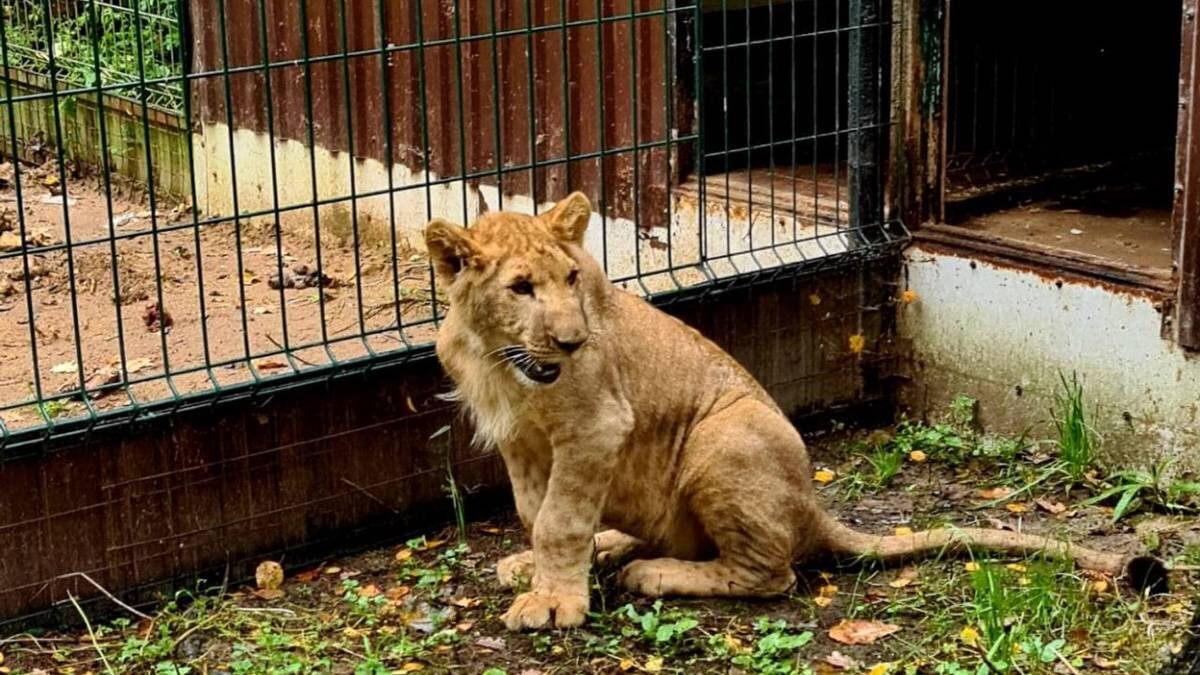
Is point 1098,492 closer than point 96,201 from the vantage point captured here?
Yes

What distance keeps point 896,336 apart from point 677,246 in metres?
1.13

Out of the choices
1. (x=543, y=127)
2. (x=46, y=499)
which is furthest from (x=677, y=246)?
(x=46, y=499)

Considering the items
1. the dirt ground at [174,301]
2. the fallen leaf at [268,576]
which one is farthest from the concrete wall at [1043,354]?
the fallen leaf at [268,576]

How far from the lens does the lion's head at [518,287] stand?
584 cm

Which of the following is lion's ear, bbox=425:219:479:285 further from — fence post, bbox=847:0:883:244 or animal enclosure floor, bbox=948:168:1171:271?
animal enclosure floor, bbox=948:168:1171:271

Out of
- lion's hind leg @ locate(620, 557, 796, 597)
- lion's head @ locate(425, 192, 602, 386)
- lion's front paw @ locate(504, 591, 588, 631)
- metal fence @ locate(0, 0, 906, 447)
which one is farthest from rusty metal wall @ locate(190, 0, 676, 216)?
lion's front paw @ locate(504, 591, 588, 631)

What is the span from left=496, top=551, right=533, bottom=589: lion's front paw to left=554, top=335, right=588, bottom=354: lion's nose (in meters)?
1.11

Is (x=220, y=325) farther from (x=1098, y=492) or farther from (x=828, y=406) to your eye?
(x=1098, y=492)

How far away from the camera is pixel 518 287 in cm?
588

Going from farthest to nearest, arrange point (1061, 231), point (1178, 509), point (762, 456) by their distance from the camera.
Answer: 1. point (1061, 231)
2. point (1178, 509)
3. point (762, 456)

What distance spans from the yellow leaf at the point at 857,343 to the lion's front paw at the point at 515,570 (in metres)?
2.31

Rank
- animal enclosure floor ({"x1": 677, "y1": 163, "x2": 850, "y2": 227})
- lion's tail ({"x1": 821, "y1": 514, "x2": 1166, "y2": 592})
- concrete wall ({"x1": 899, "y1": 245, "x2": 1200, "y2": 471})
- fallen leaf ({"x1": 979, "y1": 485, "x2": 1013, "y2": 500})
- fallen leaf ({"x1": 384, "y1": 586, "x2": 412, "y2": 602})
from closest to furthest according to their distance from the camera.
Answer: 1. lion's tail ({"x1": 821, "y1": 514, "x2": 1166, "y2": 592})
2. fallen leaf ({"x1": 384, "y1": 586, "x2": 412, "y2": 602})
3. concrete wall ({"x1": 899, "y1": 245, "x2": 1200, "y2": 471})
4. fallen leaf ({"x1": 979, "y1": 485, "x2": 1013, "y2": 500})
5. animal enclosure floor ({"x1": 677, "y1": 163, "x2": 850, "y2": 227})

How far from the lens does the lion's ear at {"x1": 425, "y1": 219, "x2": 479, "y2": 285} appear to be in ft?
19.3

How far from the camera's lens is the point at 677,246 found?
8.72 meters
